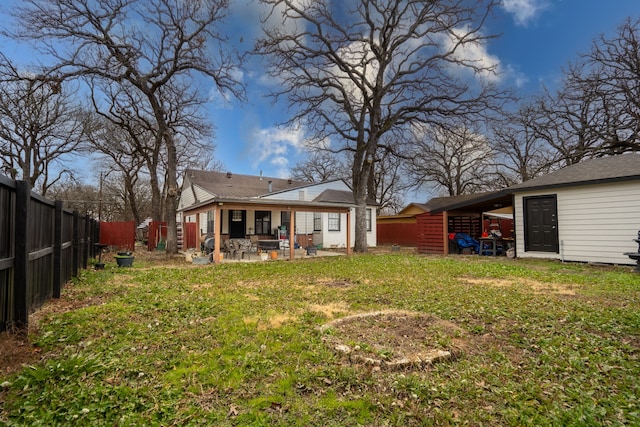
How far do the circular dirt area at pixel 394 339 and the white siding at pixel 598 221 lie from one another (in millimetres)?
9055

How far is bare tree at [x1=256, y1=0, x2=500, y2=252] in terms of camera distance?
15.3 metres

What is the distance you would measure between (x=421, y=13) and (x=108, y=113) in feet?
57.0

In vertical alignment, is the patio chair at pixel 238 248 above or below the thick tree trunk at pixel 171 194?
below

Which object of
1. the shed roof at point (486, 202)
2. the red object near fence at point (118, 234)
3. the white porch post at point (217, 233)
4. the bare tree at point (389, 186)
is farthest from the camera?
the bare tree at point (389, 186)

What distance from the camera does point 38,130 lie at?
18922mm

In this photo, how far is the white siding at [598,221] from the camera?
31.5 ft

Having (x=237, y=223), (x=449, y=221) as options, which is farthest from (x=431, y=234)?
(x=237, y=223)

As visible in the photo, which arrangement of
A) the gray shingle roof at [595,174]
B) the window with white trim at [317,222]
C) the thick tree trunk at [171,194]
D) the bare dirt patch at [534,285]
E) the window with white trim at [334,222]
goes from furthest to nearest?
1. the window with white trim at [334,222]
2. the window with white trim at [317,222]
3. the thick tree trunk at [171,194]
4. the gray shingle roof at [595,174]
5. the bare dirt patch at [534,285]

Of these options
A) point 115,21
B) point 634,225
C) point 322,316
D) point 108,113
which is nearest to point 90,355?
point 322,316

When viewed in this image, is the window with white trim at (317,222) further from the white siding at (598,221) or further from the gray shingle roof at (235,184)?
the white siding at (598,221)

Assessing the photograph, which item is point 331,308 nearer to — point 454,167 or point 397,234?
point 397,234

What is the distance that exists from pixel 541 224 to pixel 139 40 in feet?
56.8

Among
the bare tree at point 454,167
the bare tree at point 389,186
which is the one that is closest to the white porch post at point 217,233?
the bare tree at point 454,167

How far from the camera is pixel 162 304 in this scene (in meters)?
5.40
